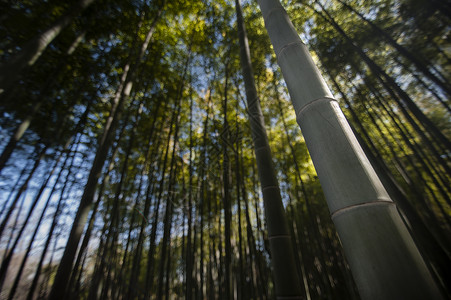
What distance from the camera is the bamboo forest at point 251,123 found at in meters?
0.62

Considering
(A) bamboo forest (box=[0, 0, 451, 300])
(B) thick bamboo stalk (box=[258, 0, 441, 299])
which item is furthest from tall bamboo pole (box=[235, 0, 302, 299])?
(B) thick bamboo stalk (box=[258, 0, 441, 299])

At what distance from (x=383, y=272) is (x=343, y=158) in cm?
30

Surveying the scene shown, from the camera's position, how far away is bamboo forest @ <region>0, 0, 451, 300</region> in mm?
615

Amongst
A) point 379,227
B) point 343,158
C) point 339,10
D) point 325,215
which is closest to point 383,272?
point 379,227

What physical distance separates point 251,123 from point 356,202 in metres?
1.60

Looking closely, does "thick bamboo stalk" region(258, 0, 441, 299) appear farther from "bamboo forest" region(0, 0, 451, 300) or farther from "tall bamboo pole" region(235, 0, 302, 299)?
"tall bamboo pole" region(235, 0, 302, 299)

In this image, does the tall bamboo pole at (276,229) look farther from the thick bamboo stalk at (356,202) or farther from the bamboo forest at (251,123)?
the thick bamboo stalk at (356,202)

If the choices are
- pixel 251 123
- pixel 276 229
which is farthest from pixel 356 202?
pixel 251 123

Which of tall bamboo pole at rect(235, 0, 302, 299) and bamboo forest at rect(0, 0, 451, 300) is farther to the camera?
tall bamboo pole at rect(235, 0, 302, 299)

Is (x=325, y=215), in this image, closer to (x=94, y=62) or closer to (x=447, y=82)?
(x=447, y=82)

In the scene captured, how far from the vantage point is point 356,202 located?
55 cm

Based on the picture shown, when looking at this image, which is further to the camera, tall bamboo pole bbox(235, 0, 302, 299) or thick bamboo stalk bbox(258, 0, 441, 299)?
tall bamboo pole bbox(235, 0, 302, 299)

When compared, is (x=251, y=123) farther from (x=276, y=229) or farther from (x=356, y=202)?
(x=356, y=202)

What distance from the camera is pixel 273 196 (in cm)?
164
